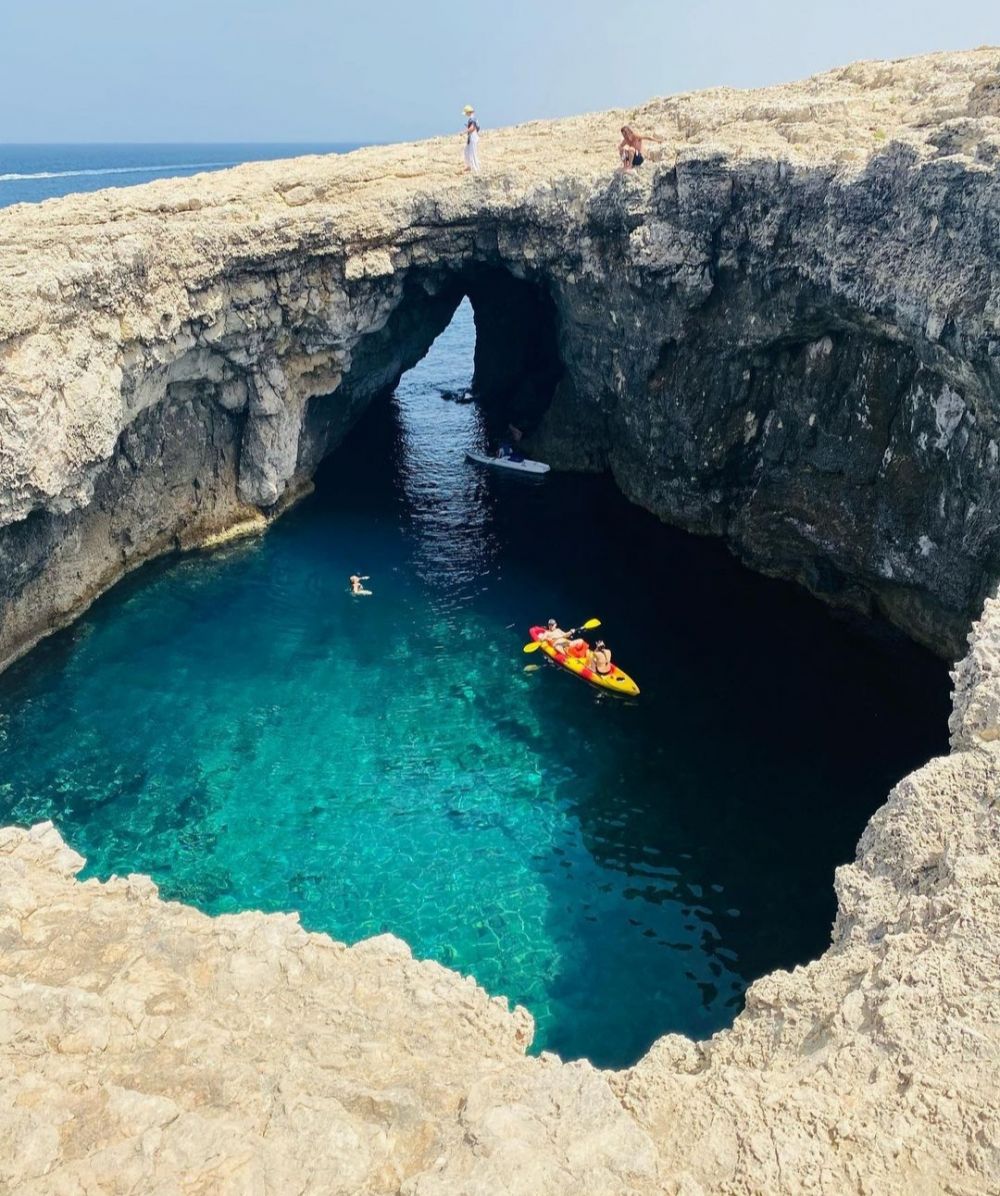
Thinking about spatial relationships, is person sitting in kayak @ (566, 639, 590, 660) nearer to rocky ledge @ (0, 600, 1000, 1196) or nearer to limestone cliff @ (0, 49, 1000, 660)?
limestone cliff @ (0, 49, 1000, 660)

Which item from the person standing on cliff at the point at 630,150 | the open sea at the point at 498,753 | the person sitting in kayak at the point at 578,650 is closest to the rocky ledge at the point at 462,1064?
the open sea at the point at 498,753

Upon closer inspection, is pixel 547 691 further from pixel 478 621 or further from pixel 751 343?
pixel 751 343

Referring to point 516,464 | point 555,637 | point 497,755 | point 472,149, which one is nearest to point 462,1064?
point 497,755

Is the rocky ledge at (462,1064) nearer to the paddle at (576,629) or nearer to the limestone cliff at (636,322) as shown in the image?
the limestone cliff at (636,322)

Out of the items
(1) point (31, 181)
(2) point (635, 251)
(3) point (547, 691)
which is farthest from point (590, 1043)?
(1) point (31, 181)

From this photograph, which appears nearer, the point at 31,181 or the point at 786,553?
the point at 786,553
